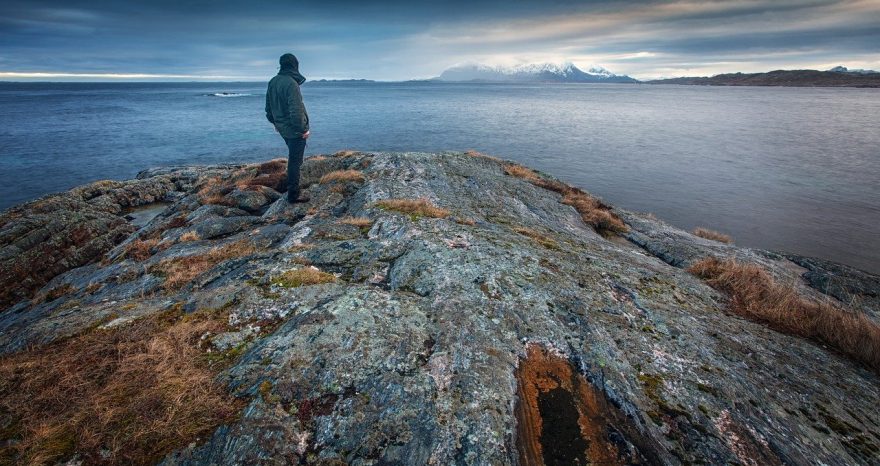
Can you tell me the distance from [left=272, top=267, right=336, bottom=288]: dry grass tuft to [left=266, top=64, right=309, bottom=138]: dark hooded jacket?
8159 millimetres

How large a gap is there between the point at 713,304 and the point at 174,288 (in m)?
13.0

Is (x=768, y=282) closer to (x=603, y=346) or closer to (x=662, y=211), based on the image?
(x=603, y=346)

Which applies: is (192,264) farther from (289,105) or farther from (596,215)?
(596,215)

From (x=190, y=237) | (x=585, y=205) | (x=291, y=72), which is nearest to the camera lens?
(x=190, y=237)

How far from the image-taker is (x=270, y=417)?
4.59m

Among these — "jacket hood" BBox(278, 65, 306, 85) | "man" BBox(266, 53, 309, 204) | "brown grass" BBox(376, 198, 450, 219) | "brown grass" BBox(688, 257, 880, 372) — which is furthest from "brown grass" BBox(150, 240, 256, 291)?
"brown grass" BBox(688, 257, 880, 372)

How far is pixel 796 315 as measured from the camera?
8656mm

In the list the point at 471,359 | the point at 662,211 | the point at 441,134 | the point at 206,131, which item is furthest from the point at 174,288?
the point at 206,131

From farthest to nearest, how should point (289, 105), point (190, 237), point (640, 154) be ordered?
point (640, 154)
point (289, 105)
point (190, 237)

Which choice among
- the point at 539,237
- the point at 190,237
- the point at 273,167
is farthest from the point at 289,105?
the point at 273,167

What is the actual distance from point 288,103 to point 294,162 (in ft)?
7.53

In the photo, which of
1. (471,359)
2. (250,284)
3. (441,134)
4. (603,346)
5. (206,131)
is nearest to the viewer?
(471,359)

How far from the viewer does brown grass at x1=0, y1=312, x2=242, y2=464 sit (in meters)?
4.06

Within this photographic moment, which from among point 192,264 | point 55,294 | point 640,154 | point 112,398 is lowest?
point 640,154
